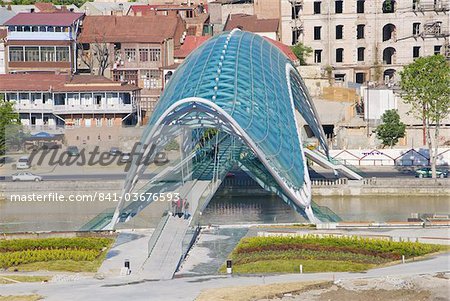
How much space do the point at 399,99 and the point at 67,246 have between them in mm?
35199

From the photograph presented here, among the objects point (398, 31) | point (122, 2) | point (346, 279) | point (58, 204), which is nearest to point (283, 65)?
point (58, 204)

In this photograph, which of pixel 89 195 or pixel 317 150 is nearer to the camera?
pixel 89 195

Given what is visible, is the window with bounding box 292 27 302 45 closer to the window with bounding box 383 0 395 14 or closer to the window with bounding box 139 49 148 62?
the window with bounding box 383 0 395 14

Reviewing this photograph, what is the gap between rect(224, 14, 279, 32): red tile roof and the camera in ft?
302

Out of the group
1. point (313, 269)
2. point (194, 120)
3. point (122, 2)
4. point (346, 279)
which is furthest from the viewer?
point (122, 2)

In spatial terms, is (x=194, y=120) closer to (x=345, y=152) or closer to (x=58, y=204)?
(x=58, y=204)

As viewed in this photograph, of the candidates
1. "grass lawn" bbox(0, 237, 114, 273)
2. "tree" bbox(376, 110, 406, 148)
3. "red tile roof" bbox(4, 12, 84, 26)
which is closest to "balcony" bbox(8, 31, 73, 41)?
"red tile roof" bbox(4, 12, 84, 26)

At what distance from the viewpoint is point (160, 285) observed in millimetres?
42625

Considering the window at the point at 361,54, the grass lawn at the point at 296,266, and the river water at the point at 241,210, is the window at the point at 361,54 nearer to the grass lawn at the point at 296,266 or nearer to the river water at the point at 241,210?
the river water at the point at 241,210

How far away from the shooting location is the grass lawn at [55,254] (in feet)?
156

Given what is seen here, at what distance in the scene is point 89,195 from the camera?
64.6 m

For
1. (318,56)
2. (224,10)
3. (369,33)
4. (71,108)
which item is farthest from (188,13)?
(71,108)

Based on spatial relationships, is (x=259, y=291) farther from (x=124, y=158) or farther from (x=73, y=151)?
(x=73, y=151)

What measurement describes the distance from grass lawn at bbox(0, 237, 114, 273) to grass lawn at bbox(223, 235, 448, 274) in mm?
5020
